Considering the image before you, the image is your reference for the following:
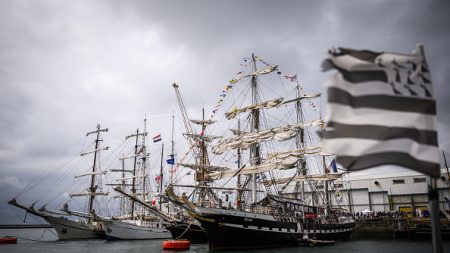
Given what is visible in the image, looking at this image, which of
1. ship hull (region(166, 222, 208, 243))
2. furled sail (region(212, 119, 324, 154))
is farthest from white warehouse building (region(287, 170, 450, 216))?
ship hull (region(166, 222, 208, 243))

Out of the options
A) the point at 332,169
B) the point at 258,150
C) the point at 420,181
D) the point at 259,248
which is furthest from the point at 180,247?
the point at 420,181

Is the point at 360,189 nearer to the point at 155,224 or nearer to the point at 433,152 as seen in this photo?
the point at 155,224

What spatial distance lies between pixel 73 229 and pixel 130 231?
35.1ft

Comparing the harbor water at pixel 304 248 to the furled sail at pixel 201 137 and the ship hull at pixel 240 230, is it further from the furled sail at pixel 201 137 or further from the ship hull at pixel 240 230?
the furled sail at pixel 201 137

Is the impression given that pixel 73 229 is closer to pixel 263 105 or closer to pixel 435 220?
pixel 263 105

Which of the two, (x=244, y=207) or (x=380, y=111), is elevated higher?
(x=380, y=111)

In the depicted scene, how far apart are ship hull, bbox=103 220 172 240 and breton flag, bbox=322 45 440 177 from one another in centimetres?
5102

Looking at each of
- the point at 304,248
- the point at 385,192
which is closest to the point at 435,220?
the point at 304,248

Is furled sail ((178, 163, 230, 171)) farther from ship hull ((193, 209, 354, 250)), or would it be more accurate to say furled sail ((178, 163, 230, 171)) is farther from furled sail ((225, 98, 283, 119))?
ship hull ((193, 209, 354, 250))

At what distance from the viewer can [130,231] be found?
170ft

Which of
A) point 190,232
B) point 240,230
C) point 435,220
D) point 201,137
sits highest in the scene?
point 201,137

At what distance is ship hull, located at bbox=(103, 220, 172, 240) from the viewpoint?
50.6m

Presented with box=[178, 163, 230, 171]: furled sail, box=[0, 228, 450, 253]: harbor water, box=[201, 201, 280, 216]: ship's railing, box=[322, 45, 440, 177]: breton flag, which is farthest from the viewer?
box=[178, 163, 230, 171]: furled sail

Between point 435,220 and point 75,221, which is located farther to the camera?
point 75,221
